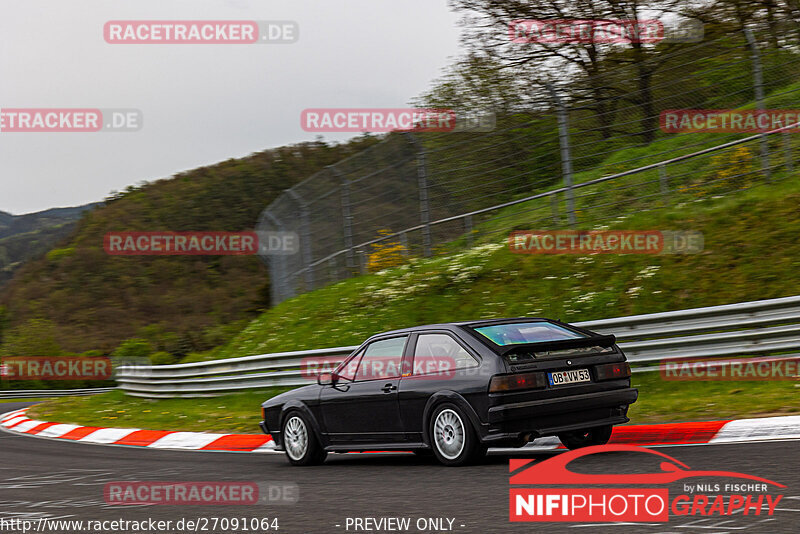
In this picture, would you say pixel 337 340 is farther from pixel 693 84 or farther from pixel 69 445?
pixel 693 84

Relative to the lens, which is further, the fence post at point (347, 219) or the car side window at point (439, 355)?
the fence post at point (347, 219)

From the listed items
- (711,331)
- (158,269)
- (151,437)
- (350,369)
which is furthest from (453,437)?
(158,269)

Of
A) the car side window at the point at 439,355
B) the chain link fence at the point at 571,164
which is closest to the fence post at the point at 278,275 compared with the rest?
the chain link fence at the point at 571,164

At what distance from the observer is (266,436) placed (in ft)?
40.1

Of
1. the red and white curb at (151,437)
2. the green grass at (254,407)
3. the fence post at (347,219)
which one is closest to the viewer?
the green grass at (254,407)

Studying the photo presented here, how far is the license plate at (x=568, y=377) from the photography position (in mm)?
7499

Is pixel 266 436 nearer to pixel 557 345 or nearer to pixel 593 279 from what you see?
pixel 593 279

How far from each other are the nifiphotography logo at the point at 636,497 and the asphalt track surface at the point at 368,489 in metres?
0.10

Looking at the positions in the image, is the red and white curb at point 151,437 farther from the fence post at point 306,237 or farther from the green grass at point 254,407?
the fence post at point 306,237

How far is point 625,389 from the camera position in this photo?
7.91m

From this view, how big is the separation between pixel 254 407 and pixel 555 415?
911 centimetres

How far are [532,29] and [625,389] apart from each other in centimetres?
1909

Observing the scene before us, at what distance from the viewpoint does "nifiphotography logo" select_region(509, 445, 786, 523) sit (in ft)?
16.3

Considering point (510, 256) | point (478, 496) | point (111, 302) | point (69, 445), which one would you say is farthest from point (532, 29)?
point (111, 302)
